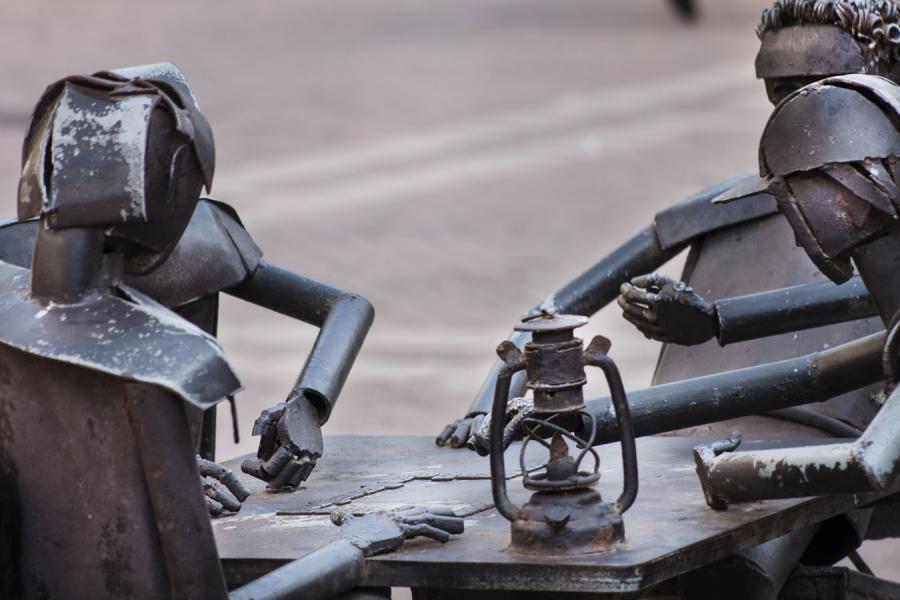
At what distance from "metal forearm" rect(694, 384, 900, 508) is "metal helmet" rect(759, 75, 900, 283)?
354 millimetres

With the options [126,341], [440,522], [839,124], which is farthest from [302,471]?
[839,124]

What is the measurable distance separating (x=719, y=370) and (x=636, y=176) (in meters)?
8.11

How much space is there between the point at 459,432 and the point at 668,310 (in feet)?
1.94

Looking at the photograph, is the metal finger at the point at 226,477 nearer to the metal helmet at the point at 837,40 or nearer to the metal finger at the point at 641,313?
the metal finger at the point at 641,313

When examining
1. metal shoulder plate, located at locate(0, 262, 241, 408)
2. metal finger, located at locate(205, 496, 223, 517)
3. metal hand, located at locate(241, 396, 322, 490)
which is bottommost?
metal finger, located at locate(205, 496, 223, 517)

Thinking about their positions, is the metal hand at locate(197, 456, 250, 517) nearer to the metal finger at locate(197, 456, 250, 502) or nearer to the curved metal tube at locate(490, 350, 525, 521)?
the metal finger at locate(197, 456, 250, 502)

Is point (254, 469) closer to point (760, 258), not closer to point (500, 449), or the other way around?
point (500, 449)

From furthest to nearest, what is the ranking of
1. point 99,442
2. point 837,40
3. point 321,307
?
point 321,307
point 837,40
point 99,442

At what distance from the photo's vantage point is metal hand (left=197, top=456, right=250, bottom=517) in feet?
12.6

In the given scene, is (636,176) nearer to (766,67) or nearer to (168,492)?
(766,67)

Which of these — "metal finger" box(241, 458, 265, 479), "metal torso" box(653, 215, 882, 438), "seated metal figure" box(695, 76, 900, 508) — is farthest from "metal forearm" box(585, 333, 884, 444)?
"metal finger" box(241, 458, 265, 479)

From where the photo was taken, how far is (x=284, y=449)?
4070mm

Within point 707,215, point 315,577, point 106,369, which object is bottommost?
point 315,577

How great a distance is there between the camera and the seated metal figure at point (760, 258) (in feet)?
14.6
